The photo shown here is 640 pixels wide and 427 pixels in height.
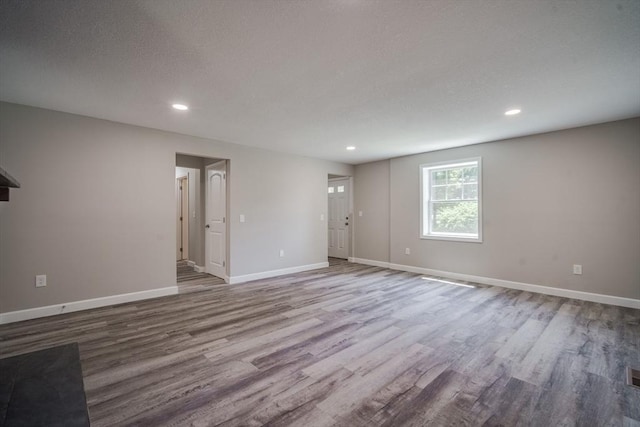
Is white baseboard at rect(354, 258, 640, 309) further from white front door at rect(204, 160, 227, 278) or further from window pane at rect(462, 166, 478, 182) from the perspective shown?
white front door at rect(204, 160, 227, 278)

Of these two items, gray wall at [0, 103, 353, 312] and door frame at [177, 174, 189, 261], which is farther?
door frame at [177, 174, 189, 261]

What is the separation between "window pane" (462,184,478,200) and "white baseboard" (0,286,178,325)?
17.1 feet

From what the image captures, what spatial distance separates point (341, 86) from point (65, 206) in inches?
142

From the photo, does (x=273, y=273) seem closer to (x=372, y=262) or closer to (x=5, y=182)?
(x=372, y=262)

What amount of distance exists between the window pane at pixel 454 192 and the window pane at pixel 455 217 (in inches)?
4.6

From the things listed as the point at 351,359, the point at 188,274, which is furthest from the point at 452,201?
the point at 188,274

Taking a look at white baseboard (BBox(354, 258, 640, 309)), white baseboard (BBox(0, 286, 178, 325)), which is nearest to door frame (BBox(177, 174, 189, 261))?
white baseboard (BBox(0, 286, 178, 325))

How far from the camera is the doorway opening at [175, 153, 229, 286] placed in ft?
17.0

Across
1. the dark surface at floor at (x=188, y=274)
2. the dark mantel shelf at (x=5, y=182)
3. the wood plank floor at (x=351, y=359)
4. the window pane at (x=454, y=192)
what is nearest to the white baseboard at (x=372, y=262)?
the window pane at (x=454, y=192)

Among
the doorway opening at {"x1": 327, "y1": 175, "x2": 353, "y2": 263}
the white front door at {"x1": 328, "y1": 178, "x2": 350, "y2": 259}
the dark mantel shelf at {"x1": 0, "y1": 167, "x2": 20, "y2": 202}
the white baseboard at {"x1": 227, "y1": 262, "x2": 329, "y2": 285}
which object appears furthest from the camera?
the white front door at {"x1": 328, "y1": 178, "x2": 350, "y2": 259}

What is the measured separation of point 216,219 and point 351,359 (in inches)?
157

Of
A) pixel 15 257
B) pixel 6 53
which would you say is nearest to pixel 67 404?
pixel 6 53

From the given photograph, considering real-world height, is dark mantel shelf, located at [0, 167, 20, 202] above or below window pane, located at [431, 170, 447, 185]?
below

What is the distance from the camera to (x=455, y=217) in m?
5.36
